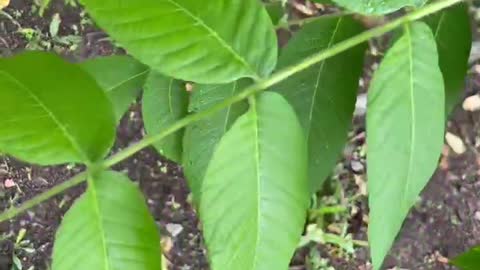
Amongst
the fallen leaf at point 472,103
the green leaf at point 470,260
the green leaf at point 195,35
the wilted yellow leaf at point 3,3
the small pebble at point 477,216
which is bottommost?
the small pebble at point 477,216

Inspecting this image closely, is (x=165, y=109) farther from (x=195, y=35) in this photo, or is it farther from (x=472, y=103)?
(x=472, y=103)

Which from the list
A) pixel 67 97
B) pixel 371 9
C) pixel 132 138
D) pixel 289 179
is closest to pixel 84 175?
pixel 67 97

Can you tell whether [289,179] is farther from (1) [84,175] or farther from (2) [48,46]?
(2) [48,46]

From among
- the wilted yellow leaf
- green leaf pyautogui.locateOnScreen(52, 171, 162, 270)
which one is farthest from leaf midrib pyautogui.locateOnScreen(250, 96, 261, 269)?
the wilted yellow leaf

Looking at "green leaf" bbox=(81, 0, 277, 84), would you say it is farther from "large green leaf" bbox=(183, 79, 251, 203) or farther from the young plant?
"large green leaf" bbox=(183, 79, 251, 203)

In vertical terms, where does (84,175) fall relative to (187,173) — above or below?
above

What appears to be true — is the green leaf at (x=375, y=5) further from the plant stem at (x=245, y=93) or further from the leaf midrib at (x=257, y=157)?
the leaf midrib at (x=257, y=157)

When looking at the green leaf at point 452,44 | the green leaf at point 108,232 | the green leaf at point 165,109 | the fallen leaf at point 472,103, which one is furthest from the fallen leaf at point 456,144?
the green leaf at point 108,232
